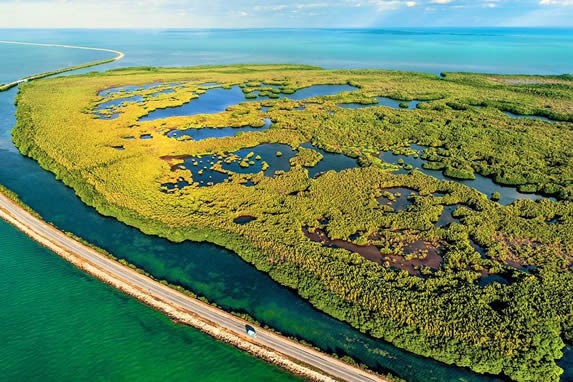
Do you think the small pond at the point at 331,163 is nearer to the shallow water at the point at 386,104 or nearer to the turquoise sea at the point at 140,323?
the turquoise sea at the point at 140,323

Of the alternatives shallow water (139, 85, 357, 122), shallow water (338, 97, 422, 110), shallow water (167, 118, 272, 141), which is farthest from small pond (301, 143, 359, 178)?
shallow water (139, 85, 357, 122)

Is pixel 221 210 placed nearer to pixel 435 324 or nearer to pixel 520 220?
pixel 435 324

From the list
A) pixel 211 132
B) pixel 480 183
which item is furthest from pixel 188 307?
pixel 211 132

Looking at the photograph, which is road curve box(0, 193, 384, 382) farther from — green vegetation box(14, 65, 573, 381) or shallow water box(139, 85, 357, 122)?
shallow water box(139, 85, 357, 122)

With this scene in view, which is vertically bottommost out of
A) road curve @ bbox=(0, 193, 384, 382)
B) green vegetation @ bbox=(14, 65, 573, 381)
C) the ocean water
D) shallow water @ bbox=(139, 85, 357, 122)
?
the ocean water

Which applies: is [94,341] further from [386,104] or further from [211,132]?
[386,104]
